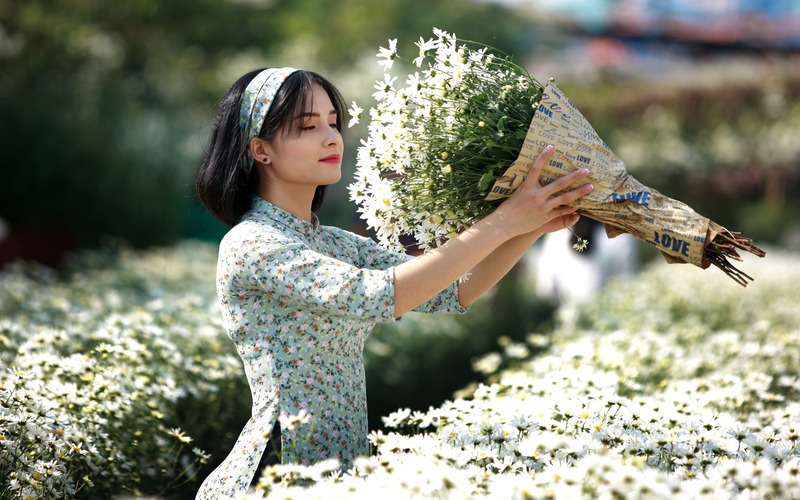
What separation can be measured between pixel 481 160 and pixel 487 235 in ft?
1.02

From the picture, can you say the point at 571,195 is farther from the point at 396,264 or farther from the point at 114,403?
the point at 114,403

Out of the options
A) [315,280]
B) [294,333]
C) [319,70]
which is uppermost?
[319,70]

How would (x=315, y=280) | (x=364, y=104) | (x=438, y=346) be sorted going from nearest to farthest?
1. (x=315, y=280)
2. (x=438, y=346)
3. (x=364, y=104)

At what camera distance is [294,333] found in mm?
2500

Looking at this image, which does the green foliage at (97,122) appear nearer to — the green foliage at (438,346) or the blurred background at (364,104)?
the blurred background at (364,104)

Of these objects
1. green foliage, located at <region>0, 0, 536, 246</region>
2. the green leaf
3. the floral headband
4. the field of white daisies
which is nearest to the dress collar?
the floral headband

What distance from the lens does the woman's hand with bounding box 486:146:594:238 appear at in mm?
2418

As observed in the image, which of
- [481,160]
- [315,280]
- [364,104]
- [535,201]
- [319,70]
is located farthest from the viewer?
[364,104]

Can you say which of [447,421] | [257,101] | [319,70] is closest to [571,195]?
[447,421]

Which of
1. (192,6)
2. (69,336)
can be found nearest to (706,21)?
(192,6)

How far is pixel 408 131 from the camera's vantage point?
2646mm

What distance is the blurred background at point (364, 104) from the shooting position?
983 centimetres

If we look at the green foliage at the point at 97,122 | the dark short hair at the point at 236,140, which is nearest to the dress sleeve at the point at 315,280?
the dark short hair at the point at 236,140

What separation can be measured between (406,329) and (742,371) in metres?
2.59
